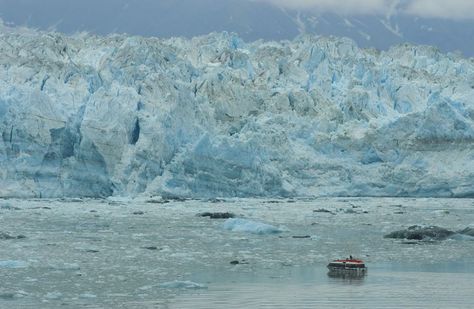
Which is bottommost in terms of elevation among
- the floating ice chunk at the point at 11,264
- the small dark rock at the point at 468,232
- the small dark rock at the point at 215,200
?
the floating ice chunk at the point at 11,264

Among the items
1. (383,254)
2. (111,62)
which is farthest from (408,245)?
(111,62)

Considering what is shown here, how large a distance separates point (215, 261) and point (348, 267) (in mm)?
2326

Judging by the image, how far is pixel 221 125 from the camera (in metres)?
36.4

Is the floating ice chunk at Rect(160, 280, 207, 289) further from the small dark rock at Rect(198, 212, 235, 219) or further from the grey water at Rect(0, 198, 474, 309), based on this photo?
the small dark rock at Rect(198, 212, 235, 219)

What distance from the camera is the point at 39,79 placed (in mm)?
33438

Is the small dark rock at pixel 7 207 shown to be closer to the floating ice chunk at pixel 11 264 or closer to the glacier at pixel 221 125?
the glacier at pixel 221 125

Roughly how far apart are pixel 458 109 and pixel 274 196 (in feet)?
34.6

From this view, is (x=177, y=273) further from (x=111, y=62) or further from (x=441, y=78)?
(x=441, y=78)

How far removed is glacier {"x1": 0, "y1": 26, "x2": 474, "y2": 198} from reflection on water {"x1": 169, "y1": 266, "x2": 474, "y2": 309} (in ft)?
63.0

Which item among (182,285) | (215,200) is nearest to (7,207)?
(215,200)

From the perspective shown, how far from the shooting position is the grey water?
10.1m

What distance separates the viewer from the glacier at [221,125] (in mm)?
30953

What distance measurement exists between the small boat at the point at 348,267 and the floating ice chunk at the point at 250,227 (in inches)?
245

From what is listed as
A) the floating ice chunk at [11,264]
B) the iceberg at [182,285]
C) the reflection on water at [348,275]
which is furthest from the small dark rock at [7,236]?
the reflection on water at [348,275]
